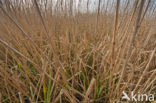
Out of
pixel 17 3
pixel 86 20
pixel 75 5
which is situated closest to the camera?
A: pixel 17 3

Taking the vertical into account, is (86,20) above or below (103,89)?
above

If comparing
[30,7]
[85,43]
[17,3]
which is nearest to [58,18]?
[30,7]

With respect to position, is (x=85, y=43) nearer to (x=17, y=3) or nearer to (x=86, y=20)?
(x=17, y=3)

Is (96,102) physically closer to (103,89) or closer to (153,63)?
(103,89)

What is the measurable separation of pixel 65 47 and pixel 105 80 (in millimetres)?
316

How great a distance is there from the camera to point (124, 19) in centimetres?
40

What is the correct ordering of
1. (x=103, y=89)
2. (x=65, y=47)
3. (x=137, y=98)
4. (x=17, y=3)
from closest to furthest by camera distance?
1. (x=137, y=98)
2. (x=103, y=89)
3. (x=65, y=47)
4. (x=17, y=3)

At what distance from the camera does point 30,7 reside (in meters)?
0.98

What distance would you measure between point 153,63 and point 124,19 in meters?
0.30

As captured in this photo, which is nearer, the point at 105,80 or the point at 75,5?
the point at 105,80

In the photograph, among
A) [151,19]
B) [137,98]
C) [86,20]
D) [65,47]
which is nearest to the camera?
[137,98]

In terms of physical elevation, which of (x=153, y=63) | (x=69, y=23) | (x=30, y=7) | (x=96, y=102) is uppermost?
(x=30, y=7)

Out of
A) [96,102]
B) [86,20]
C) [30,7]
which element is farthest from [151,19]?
[30,7]

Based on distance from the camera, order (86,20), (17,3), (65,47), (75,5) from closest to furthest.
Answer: (65,47) → (17,3) → (75,5) → (86,20)
